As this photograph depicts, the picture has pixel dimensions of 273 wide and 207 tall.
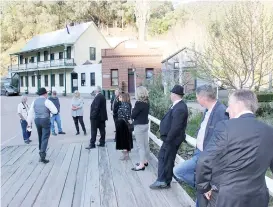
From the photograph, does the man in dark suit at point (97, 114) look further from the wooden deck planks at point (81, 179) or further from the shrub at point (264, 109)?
the shrub at point (264, 109)

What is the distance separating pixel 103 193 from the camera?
17.4ft

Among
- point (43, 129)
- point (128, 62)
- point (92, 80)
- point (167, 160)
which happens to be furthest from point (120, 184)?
point (92, 80)

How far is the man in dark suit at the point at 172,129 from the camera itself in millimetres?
4766

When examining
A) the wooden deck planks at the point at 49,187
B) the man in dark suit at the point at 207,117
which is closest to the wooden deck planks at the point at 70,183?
the wooden deck planks at the point at 49,187

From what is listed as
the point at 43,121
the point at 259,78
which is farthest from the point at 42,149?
the point at 259,78

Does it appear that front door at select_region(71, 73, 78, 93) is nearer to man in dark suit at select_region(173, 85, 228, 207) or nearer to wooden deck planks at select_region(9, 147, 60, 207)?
wooden deck planks at select_region(9, 147, 60, 207)

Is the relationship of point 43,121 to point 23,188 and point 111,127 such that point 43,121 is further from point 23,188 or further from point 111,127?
point 111,127

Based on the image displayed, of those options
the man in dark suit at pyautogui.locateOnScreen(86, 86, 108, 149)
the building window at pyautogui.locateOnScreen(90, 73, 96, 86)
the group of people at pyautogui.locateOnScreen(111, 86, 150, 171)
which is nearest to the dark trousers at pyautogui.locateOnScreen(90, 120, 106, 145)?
the man in dark suit at pyautogui.locateOnScreen(86, 86, 108, 149)

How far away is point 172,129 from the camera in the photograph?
15.7ft

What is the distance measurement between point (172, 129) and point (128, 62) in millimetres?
33047

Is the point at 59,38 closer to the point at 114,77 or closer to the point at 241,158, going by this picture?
the point at 114,77

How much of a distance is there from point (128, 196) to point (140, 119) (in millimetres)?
1733

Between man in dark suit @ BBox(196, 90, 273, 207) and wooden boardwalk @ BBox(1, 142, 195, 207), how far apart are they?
2.24 m

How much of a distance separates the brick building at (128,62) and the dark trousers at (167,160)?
3173 centimetres
